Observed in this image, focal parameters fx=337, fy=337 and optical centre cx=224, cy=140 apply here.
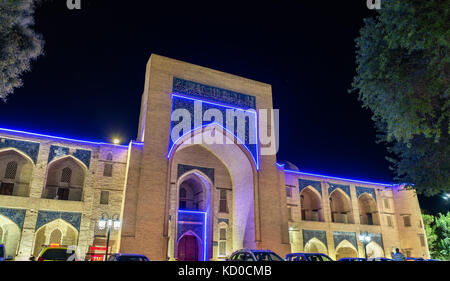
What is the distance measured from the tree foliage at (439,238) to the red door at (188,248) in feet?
59.7

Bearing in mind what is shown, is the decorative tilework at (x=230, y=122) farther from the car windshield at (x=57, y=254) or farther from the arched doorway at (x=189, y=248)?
the car windshield at (x=57, y=254)

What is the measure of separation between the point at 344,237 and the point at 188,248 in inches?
427

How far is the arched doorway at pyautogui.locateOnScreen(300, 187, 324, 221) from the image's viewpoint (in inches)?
906

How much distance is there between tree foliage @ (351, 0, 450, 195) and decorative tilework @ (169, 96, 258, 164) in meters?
8.72

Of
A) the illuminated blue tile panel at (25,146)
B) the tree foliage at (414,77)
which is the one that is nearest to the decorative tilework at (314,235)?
the tree foliage at (414,77)

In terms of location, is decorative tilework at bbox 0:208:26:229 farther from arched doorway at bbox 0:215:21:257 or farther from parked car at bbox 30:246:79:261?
parked car at bbox 30:246:79:261

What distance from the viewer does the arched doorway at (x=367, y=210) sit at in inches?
983

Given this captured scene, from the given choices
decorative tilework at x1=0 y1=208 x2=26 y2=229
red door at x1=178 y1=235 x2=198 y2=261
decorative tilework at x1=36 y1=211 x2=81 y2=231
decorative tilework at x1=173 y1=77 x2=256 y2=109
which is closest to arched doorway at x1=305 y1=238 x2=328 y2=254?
red door at x1=178 y1=235 x2=198 y2=261

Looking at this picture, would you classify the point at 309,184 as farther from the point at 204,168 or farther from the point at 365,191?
the point at 204,168

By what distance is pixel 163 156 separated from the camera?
1666cm

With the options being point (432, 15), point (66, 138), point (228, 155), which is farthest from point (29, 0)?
point (228, 155)
